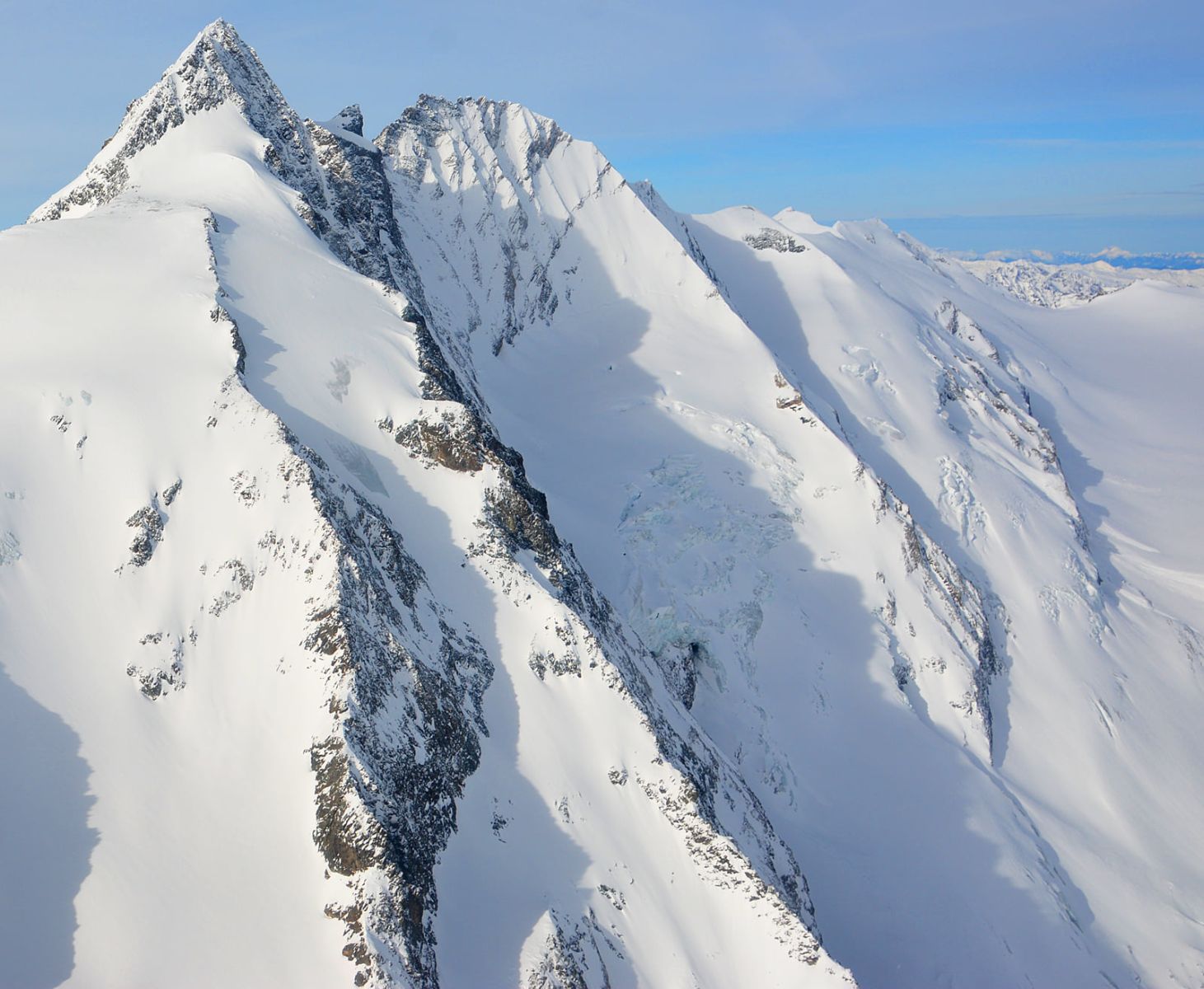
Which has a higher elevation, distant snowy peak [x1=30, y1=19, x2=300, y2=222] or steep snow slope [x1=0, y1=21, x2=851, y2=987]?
distant snowy peak [x1=30, y1=19, x2=300, y2=222]

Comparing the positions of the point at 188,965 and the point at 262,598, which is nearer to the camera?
the point at 188,965

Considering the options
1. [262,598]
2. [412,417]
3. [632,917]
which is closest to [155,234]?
[412,417]

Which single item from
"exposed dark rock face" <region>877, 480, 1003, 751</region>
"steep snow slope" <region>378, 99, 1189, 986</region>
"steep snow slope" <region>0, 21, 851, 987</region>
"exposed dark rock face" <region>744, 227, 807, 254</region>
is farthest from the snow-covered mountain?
"exposed dark rock face" <region>744, 227, 807, 254</region>

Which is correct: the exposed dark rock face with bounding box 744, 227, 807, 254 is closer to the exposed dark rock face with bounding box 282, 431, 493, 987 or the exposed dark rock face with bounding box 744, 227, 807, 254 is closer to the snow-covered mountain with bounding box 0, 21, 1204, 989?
the snow-covered mountain with bounding box 0, 21, 1204, 989

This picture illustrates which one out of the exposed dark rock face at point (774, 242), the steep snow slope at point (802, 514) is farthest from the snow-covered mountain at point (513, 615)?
the exposed dark rock face at point (774, 242)

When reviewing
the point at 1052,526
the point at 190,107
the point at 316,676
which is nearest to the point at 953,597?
the point at 1052,526

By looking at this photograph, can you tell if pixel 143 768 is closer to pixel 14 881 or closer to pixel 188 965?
pixel 14 881
